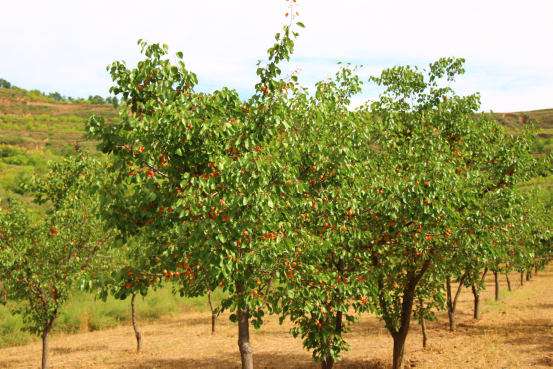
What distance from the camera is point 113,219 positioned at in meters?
4.63

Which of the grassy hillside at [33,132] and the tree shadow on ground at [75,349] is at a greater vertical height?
the grassy hillside at [33,132]

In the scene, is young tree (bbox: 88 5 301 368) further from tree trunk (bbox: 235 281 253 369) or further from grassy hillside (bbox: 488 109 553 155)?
grassy hillside (bbox: 488 109 553 155)

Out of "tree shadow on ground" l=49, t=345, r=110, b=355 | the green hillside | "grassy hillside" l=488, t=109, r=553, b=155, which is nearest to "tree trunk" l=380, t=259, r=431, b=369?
"tree shadow on ground" l=49, t=345, r=110, b=355

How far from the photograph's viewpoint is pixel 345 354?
14.2m

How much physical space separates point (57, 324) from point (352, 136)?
23.0m

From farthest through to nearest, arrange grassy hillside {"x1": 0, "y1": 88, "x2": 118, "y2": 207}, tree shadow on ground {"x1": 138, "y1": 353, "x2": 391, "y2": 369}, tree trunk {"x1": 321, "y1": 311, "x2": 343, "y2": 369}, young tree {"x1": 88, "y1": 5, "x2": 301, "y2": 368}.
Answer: grassy hillside {"x1": 0, "y1": 88, "x2": 118, "y2": 207}, tree shadow on ground {"x1": 138, "y1": 353, "x2": 391, "y2": 369}, tree trunk {"x1": 321, "y1": 311, "x2": 343, "y2": 369}, young tree {"x1": 88, "y1": 5, "x2": 301, "y2": 368}

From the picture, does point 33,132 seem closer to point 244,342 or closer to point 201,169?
point 201,169

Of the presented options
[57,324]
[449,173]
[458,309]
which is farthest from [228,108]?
[458,309]

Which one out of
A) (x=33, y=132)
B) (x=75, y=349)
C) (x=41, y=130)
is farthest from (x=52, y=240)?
(x=41, y=130)

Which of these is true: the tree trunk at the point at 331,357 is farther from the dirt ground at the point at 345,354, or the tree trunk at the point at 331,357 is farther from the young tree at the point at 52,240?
the young tree at the point at 52,240

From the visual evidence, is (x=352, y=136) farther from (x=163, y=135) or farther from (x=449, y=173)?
(x=163, y=135)

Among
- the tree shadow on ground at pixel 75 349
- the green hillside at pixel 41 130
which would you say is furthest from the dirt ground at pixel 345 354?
the green hillside at pixel 41 130

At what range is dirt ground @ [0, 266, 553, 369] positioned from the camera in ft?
40.8

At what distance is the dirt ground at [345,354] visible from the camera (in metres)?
12.4
